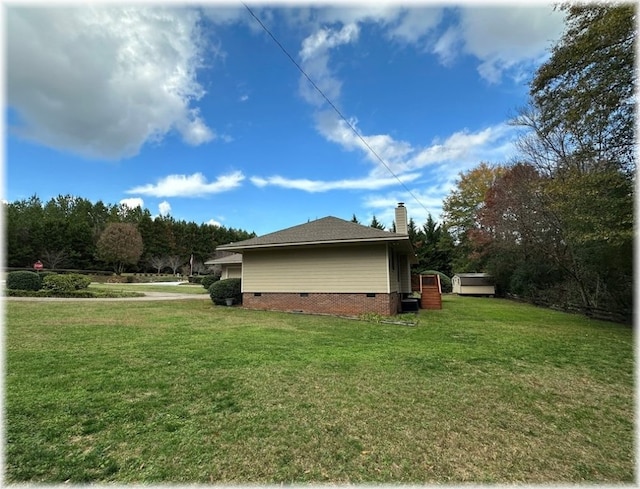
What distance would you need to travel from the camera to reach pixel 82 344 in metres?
6.32

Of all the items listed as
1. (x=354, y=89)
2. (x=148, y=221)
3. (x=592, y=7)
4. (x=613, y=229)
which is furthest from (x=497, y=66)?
(x=148, y=221)

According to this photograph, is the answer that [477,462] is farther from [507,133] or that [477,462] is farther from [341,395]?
[507,133]

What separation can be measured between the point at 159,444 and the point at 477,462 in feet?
8.40

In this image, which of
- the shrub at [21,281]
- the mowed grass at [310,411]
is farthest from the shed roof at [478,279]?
the shrub at [21,281]

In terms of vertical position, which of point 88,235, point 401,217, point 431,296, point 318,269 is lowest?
point 431,296

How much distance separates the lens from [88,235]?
1869 inches

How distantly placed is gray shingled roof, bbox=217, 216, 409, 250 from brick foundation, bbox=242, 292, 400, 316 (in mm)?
1972

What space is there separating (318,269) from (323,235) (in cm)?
127

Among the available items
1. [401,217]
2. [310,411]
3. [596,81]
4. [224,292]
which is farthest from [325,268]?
[596,81]

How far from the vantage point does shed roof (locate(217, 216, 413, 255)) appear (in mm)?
11273

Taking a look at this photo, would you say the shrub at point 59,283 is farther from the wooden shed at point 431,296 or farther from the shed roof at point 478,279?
the shed roof at point 478,279

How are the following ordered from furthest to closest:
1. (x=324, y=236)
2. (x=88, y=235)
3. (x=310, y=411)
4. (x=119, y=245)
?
(x=88, y=235), (x=119, y=245), (x=324, y=236), (x=310, y=411)

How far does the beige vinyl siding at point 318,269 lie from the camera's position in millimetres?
11633

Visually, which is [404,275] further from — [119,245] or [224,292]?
[119,245]
